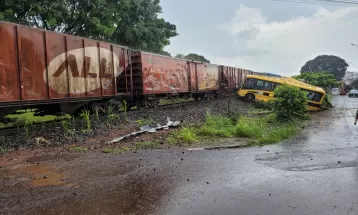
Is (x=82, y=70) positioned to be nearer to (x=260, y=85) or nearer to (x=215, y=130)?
(x=215, y=130)

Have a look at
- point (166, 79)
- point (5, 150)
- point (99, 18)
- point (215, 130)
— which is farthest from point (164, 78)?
point (5, 150)

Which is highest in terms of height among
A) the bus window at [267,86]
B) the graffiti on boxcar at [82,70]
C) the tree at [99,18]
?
the tree at [99,18]

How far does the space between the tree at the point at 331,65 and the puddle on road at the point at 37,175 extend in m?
81.7

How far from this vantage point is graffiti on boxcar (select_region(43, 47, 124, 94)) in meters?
10.4

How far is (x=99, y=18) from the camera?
21344mm

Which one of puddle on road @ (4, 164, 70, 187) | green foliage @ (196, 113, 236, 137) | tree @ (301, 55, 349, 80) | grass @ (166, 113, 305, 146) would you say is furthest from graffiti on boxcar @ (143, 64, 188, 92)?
tree @ (301, 55, 349, 80)

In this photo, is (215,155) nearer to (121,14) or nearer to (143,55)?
(143,55)

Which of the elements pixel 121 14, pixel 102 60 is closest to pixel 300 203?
pixel 102 60

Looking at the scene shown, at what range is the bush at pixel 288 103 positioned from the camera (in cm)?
1306

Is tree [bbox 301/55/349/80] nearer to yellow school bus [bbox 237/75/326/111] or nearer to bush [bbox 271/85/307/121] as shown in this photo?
yellow school bus [bbox 237/75/326/111]

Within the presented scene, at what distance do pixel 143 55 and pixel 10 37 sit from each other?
7636 mm

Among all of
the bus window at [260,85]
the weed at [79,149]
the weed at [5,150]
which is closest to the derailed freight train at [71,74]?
the weed at [5,150]

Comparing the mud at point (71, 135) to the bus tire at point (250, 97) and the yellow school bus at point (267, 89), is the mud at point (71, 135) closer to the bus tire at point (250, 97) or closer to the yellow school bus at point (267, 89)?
the yellow school bus at point (267, 89)

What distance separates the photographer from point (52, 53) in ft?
33.4
